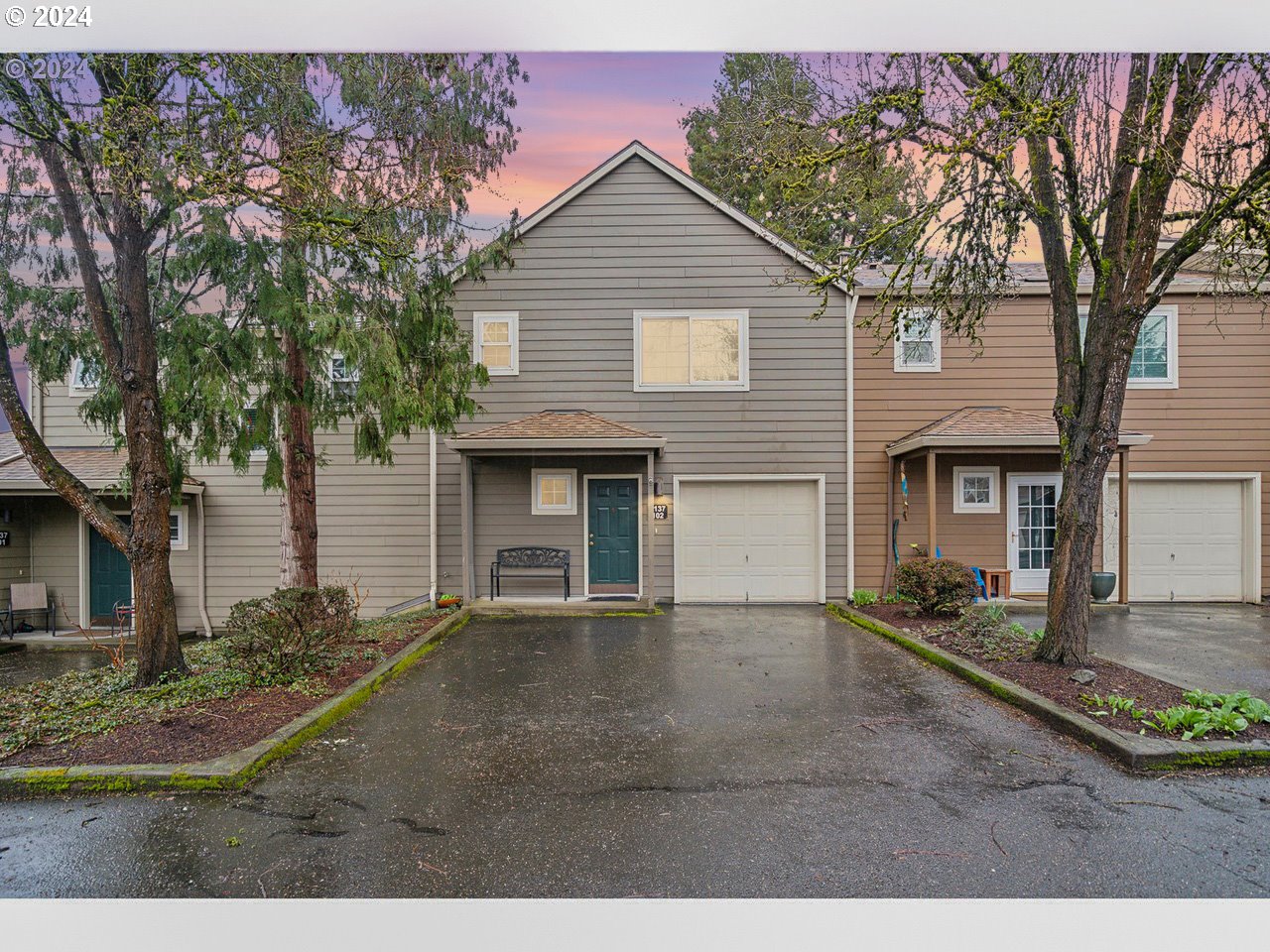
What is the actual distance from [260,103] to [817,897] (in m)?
6.16

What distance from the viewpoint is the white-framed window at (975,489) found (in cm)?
966

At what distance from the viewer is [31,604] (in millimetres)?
9469

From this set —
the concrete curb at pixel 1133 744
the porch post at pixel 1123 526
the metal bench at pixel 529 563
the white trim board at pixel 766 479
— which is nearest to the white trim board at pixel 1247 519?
the porch post at pixel 1123 526

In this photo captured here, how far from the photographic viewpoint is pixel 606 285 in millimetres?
9680

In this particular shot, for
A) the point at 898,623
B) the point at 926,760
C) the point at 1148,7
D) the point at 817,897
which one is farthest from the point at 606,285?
the point at 817,897

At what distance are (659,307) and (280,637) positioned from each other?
6.94m

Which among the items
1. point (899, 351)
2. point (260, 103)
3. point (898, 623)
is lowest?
point (898, 623)

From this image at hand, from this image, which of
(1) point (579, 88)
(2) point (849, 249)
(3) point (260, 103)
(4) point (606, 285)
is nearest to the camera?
(1) point (579, 88)

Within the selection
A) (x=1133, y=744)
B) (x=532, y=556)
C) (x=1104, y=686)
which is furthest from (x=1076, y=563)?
(x=532, y=556)

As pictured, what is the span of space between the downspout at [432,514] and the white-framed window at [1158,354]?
34.4 ft

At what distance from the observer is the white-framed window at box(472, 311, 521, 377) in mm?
9664

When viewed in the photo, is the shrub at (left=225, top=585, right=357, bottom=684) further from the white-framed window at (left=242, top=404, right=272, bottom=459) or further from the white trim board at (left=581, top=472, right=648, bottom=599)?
the white trim board at (left=581, top=472, right=648, bottom=599)

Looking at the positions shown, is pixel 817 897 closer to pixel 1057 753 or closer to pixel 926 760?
pixel 926 760

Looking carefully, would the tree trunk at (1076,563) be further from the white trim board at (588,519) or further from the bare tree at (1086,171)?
the white trim board at (588,519)
